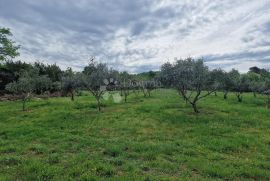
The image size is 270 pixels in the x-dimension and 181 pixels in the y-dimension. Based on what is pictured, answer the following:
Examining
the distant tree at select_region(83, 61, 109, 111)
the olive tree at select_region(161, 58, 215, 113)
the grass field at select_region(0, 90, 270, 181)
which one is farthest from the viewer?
the distant tree at select_region(83, 61, 109, 111)

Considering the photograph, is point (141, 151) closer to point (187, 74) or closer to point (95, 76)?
point (187, 74)

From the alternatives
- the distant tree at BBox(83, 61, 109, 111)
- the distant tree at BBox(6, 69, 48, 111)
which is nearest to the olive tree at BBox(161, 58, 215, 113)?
the distant tree at BBox(83, 61, 109, 111)

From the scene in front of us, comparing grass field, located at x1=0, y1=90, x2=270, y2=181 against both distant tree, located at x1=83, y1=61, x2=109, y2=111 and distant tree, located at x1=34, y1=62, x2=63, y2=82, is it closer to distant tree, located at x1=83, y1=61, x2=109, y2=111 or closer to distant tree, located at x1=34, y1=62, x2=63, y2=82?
distant tree, located at x1=83, y1=61, x2=109, y2=111

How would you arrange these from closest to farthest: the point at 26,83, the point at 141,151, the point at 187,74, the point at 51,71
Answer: the point at 141,151 < the point at 187,74 < the point at 26,83 < the point at 51,71

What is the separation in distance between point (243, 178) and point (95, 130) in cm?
1242

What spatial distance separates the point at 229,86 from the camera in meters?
47.5

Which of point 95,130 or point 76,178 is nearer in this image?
point 76,178

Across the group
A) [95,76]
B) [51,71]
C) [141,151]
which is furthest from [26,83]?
[51,71]

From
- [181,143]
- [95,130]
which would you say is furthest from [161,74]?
[181,143]

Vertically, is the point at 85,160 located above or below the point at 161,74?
below

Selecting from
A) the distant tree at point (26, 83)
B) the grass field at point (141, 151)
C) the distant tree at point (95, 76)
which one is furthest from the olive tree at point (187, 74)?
the distant tree at point (26, 83)

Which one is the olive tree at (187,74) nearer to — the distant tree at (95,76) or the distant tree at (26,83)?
the distant tree at (95,76)

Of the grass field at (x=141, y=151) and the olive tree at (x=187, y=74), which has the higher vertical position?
the olive tree at (x=187, y=74)

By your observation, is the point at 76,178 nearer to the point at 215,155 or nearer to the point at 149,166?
the point at 149,166
